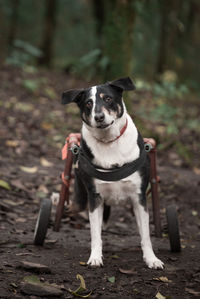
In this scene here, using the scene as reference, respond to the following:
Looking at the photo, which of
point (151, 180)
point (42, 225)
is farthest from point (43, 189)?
point (151, 180)

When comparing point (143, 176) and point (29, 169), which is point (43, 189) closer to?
point (29, 169)

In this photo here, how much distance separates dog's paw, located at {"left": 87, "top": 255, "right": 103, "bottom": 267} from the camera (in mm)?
3682

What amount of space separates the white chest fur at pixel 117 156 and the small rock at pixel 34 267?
33.3 inches

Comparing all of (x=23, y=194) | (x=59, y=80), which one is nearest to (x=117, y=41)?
(x=23, y=194)

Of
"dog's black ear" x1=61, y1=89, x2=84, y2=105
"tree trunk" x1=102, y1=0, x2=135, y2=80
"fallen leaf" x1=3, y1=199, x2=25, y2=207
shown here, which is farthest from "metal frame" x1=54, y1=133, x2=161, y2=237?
"tree trunk" x1=102, y1=0, x2=135, y2=80

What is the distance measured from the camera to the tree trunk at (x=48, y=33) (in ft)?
53.7

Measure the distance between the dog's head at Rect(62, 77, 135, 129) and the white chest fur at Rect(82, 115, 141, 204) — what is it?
23 cm

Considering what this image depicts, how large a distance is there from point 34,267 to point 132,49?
5.84 m

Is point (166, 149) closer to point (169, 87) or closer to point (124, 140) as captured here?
point (169, 87)

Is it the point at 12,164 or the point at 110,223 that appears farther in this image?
the point at 12,164

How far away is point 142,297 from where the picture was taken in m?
3.06

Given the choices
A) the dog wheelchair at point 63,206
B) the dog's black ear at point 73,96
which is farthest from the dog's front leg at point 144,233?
the dog's black ear at point 73,96

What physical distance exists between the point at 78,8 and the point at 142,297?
21014mm

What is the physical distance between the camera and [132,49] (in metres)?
8.23
